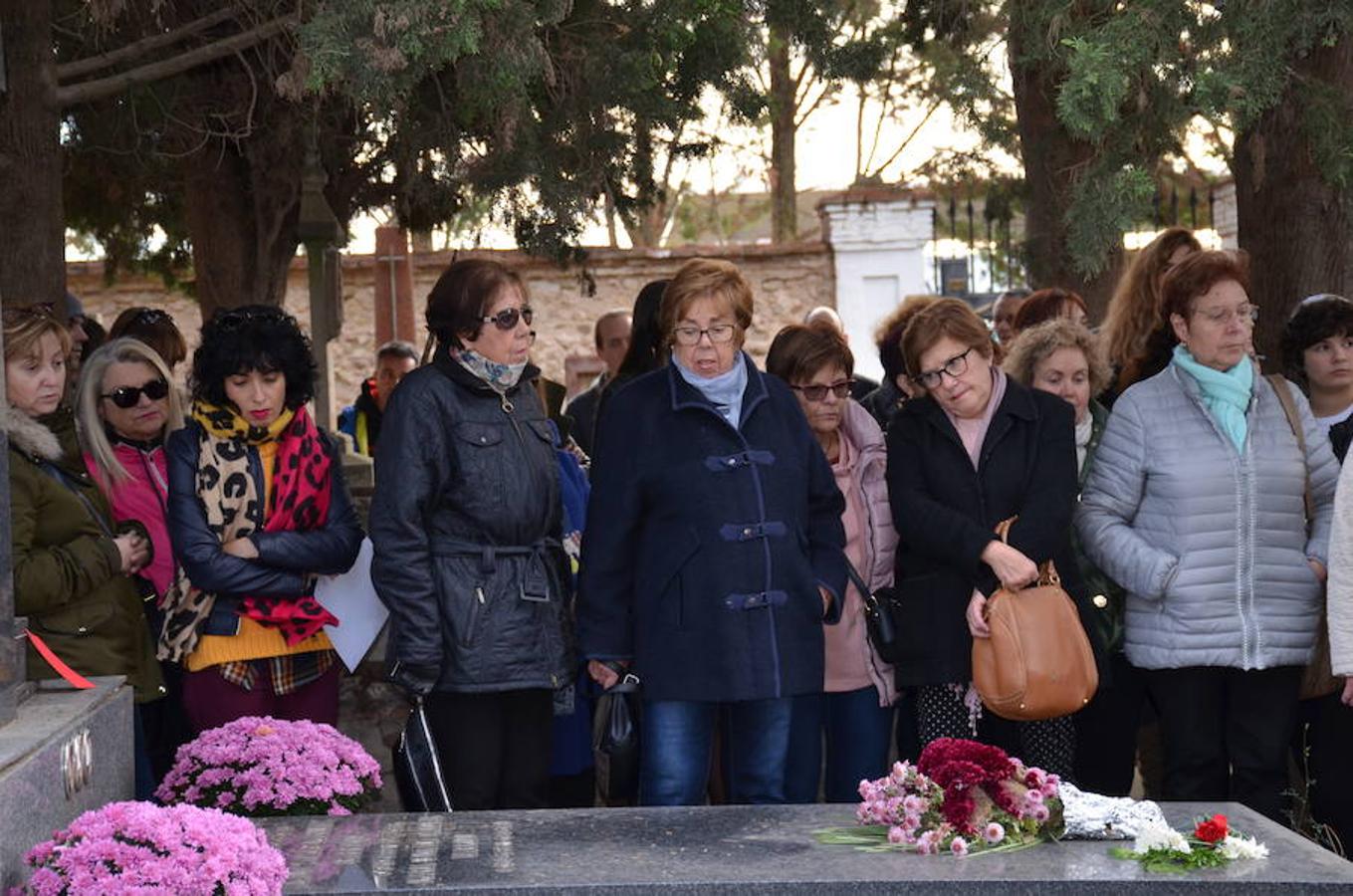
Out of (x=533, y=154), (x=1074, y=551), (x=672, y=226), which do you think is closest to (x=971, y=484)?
(x=1074, y=551)

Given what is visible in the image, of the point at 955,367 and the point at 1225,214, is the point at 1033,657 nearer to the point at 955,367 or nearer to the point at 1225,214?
the point at 955,367

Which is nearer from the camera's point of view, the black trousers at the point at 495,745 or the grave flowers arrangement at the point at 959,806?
the grave flowers arrangement at the point at 959,806

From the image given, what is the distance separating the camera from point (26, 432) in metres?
5.08

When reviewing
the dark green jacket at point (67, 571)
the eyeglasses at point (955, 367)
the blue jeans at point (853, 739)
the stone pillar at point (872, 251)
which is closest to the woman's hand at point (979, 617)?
the blue jeans at point (853, 739)

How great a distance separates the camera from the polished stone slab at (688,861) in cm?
399

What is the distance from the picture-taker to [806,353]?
5.71 meters

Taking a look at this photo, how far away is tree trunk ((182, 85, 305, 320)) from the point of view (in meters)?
9.15

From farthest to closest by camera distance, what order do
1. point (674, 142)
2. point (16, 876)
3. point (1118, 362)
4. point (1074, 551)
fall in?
point (674, 142), point (1118, 362), point (1074, 551), point (16, 876)

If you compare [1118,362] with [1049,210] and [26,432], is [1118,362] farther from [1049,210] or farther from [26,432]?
[26,432]

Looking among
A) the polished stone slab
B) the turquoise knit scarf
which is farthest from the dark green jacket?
the turquoise knit scarf

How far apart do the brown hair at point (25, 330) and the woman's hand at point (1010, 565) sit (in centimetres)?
259

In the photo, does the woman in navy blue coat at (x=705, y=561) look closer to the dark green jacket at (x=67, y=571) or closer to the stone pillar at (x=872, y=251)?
the dark green jacket at (x=67, y=571)

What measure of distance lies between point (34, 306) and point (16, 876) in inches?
83.8

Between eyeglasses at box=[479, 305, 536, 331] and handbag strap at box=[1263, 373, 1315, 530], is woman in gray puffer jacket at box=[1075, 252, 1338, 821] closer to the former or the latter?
handbag strap at box=[1263, 373, 1315, 530]
